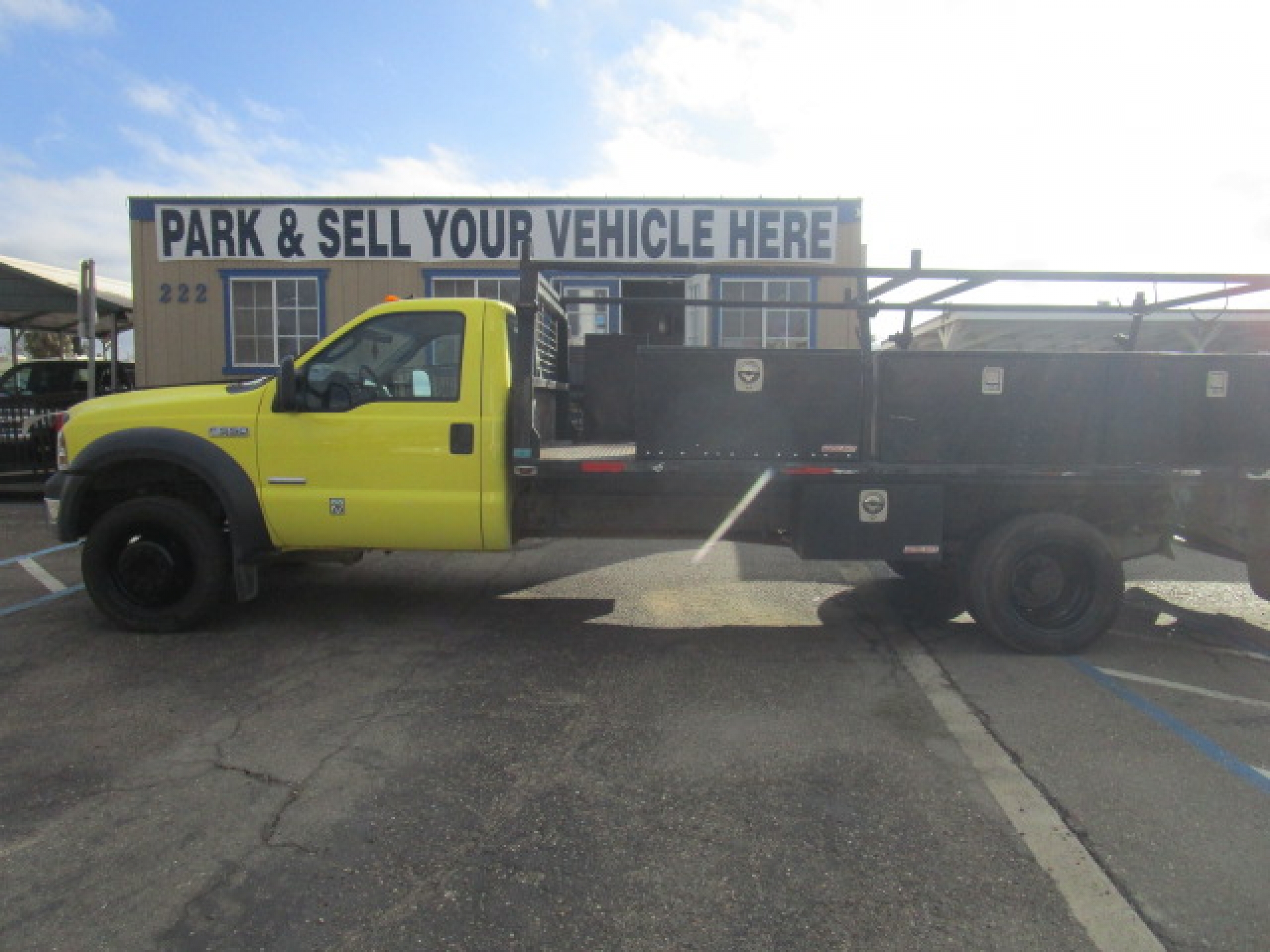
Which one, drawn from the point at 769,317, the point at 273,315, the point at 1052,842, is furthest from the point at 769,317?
the point at 1052,842

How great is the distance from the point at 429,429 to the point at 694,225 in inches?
391

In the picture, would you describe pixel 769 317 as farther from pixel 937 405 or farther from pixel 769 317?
pixel 937 405

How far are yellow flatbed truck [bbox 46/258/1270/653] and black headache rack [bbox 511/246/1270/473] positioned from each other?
0.05 feet

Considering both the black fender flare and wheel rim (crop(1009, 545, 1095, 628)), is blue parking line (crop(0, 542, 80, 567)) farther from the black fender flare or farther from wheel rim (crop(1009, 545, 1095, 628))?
wheel rim (crop(1009, 545, 1095, 628))

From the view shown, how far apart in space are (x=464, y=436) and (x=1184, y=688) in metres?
4.36

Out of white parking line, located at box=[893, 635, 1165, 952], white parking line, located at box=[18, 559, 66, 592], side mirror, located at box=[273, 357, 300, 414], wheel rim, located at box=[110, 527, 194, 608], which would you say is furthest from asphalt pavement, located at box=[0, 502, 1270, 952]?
side mirror, located at box=[273, 357, 300, 414]

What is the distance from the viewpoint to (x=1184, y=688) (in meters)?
4.72

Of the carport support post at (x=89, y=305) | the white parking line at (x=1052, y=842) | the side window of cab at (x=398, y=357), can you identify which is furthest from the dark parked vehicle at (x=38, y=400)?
the white parking line at (x=1052, y=842)

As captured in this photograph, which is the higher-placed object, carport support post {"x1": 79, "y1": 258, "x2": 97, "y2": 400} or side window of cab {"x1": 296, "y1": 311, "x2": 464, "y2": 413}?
carport support post {"x1": 79, "y1": 258, "x2": 97, "y2": 400}

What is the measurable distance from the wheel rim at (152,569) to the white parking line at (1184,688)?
5.71 meters

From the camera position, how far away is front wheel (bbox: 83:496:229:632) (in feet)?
17.7

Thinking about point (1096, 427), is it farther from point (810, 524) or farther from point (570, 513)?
point (570, 513)

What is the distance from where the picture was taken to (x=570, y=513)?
5.50 meters

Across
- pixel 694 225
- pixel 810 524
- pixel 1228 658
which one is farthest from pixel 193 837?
pixel 694 225
